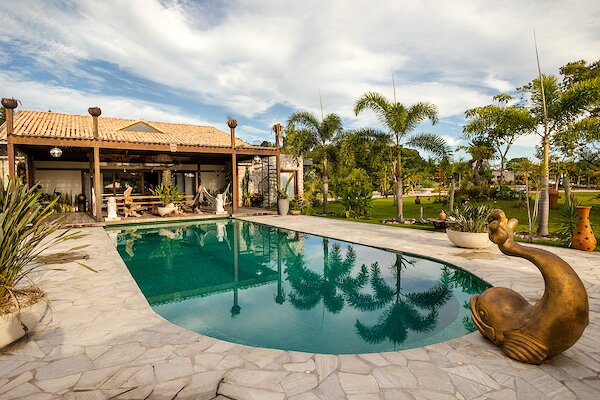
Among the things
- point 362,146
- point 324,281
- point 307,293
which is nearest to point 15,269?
point 307,293

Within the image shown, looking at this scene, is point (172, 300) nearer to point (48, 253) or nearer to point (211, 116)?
point (48, 253)

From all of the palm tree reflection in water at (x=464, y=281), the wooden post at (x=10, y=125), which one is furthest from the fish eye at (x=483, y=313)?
the wooden post at (x=10, y=125)

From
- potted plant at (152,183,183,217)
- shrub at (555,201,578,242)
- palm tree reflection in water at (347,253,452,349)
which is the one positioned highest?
potted plant at (152,183,183,217)

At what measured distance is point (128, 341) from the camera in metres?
3.22

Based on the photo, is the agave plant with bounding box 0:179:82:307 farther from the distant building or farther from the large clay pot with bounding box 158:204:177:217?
the distant building

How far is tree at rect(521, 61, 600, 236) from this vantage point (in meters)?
8.53

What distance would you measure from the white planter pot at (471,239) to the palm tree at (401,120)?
4774mm

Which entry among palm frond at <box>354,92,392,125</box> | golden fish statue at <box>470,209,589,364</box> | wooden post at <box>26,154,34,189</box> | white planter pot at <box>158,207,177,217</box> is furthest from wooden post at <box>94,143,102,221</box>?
golden fish statue at <box>470,209,589,364</box>

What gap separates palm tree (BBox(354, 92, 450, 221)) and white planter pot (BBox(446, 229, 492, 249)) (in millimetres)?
4774

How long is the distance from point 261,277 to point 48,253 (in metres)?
5.35

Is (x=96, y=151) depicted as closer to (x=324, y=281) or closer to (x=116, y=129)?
(x=116, y=129)

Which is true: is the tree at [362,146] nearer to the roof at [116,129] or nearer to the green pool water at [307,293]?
the roof at [116,129]

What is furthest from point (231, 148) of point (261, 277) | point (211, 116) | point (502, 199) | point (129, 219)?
point (211, 116)

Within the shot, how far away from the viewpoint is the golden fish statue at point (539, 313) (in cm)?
257
